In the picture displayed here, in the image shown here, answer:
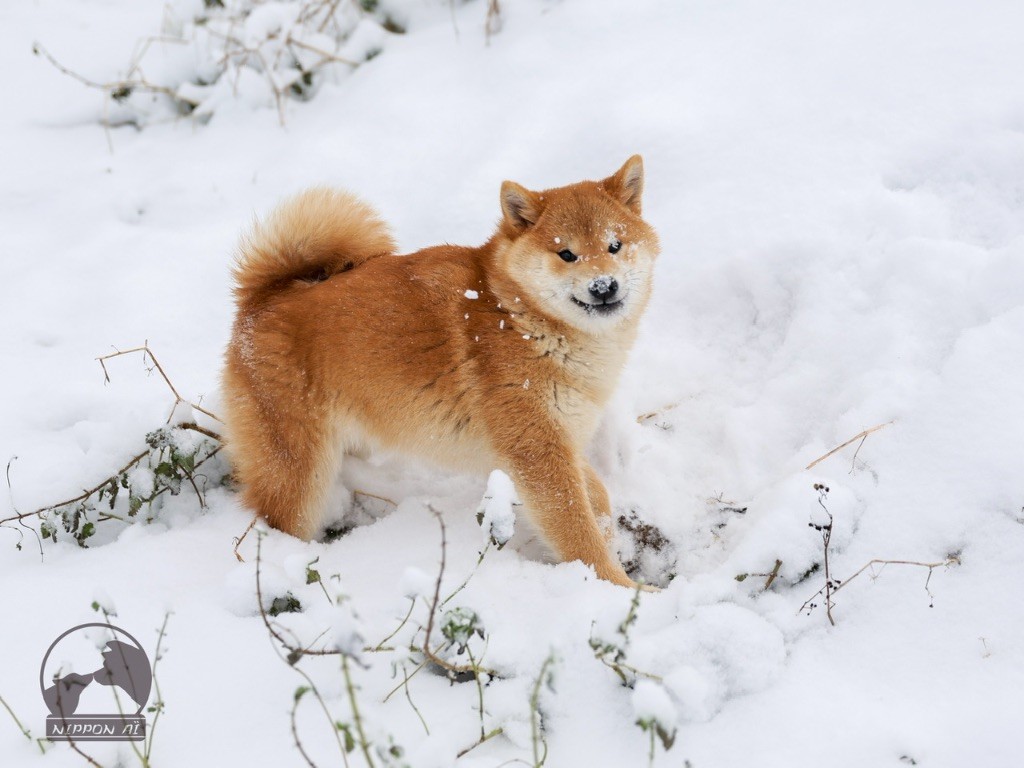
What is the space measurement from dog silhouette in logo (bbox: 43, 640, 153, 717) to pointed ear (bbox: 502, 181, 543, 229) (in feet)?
7.75

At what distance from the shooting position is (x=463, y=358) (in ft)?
11.2

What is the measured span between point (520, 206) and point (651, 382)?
1.25 m

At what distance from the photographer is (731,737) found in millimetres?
2205

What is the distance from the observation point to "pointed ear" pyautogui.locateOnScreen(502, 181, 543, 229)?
347 cm

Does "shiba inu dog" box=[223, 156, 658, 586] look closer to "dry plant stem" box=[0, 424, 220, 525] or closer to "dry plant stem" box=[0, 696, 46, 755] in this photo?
"dry plant stem" box=[0, 424, 220, 525]

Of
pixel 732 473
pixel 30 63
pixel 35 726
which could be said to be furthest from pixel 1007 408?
pixel 30 63

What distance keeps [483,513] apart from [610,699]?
72 cm

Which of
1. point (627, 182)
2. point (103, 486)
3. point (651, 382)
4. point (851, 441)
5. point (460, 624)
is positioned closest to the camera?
point (460, 624)

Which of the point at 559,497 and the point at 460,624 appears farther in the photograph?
the point at 559,497

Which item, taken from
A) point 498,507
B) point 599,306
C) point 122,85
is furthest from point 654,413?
point 122,85

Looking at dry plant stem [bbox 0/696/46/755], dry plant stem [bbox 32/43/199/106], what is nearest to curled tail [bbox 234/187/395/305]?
dry plant stem [bbox 0/696/46/755]

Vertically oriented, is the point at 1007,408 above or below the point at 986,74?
below

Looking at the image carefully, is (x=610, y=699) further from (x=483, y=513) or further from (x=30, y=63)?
(x=30, y=63)

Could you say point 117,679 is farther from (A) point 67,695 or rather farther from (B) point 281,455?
(B) point 281,455
